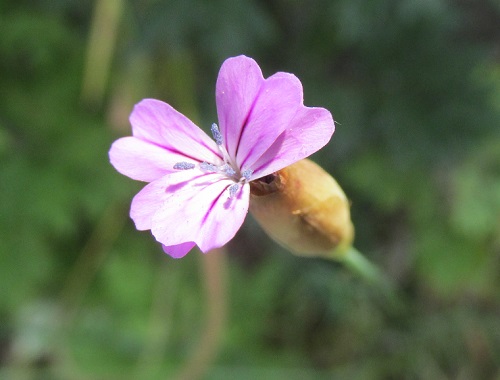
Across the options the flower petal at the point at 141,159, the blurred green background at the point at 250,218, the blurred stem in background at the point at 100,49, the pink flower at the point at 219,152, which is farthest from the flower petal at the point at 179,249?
the blurred stem in background at the point at 100,49

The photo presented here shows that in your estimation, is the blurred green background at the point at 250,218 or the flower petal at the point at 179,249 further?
the blurred green background at the point at 250,218

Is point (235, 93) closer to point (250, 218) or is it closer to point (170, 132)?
point (170, 132)

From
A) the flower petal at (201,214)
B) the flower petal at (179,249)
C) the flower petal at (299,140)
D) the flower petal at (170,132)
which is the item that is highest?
the flower petal at (299,140)

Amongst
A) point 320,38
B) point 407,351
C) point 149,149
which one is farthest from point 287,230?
point 407,351

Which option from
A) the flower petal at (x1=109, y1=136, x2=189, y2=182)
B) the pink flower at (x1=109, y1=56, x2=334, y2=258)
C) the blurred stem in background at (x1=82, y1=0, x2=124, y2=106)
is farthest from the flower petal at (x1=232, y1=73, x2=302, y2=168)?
the blurred stem in background at (x1=82, y1=0, x2=124, y2=106)

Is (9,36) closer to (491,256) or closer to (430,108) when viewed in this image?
(430,108)

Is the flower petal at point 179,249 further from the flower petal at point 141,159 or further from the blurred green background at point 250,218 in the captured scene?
the blurred green background at point 250,218

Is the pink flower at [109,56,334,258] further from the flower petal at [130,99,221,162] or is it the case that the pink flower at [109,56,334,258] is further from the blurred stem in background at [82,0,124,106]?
the blurred stem in background at [82,0,124,106]
